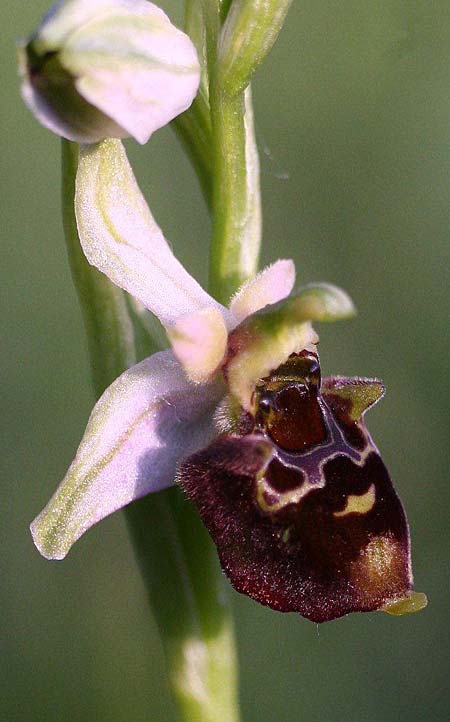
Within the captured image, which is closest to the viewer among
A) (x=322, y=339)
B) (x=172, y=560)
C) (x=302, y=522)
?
(x=302, y=522)

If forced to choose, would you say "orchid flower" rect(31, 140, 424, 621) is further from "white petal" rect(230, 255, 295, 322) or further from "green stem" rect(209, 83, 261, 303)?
"green stem" rect(209, 83, 261, 303)

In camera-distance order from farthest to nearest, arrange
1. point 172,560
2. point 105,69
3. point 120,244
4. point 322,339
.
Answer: point 322,339 → point 172,560 → point 120,244 → point 105,69

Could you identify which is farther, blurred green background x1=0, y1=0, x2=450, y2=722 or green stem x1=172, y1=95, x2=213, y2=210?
blurred green background x1=0, y1=0, x2=450, y2=722

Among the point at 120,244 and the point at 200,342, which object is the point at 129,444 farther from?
the point at 120,244

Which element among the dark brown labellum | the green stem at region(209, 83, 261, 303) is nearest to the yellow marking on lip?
the dark brown labellum

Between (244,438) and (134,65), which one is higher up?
(134,65)

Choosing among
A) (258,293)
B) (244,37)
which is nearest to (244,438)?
(258,293)


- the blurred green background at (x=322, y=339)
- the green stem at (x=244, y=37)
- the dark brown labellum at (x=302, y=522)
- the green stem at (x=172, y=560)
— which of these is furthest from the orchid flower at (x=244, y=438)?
the blurred green background at (x=322, y=339)
